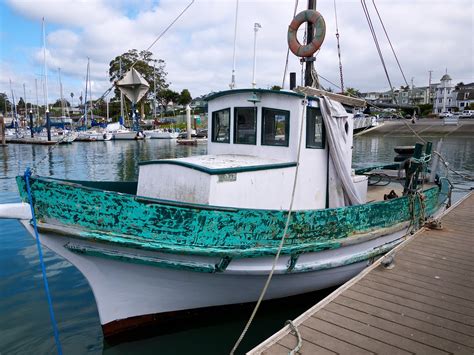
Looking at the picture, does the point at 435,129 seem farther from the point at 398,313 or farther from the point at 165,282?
the point at 165,282

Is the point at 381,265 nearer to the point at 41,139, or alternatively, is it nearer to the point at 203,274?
the point at 203,274

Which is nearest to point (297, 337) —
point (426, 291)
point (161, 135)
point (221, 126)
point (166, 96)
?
point (426, 291)

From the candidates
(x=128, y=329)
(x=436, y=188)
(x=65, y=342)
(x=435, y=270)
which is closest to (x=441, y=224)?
(x=436, y=188)

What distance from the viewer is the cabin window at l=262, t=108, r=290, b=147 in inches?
227

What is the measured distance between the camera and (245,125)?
241 inches

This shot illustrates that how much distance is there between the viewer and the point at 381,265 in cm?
517

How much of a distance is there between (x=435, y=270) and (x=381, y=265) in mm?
729

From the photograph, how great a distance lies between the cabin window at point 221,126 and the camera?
249 inches

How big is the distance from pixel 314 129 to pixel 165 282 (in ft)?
11.3

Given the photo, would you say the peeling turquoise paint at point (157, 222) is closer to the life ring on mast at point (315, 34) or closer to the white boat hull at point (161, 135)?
the life ring on mast at point (315, 34)

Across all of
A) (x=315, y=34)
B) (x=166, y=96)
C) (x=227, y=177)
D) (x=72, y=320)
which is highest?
(x=166, y=96)

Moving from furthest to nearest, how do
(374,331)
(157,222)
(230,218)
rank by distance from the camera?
(230,218) → (157,222) → (374,331)

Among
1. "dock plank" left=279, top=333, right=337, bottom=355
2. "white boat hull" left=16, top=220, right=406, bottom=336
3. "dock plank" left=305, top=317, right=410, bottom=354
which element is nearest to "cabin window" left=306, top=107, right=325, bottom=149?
"white boat hull" left=16, top=220, right=406, bottom=336

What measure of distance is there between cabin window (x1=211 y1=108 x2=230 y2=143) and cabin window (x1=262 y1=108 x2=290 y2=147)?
74cm
